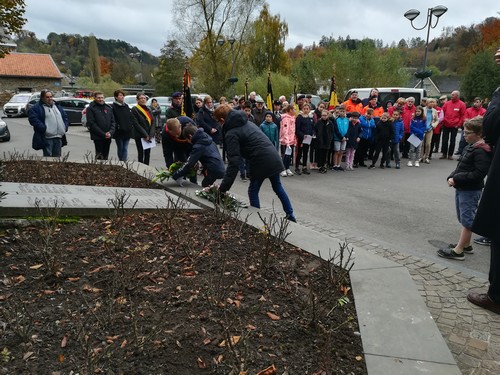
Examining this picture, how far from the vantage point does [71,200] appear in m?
4.60

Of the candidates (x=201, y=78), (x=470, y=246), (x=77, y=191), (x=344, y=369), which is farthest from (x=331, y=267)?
(x=201, y=78)

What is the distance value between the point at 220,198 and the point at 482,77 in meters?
42.9

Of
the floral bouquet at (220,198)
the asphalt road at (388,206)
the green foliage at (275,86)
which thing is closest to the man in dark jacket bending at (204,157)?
the floral bouquet at (220,198)

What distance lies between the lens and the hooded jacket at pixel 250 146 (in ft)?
17.7

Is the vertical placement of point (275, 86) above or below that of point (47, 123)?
above

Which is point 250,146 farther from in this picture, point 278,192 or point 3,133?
point 3,133

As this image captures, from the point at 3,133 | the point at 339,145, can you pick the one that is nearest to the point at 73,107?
the point at 3,133

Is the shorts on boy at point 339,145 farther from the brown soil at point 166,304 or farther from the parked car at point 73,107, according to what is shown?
the parked car at point 73,107

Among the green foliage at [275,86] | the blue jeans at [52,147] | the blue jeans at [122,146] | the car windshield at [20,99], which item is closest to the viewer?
the blue jeans at [52,147]

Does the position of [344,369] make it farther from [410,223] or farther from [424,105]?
[424,105]

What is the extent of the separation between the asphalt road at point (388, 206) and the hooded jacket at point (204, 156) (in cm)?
144

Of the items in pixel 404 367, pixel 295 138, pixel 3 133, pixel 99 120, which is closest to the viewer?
pixel 404 367

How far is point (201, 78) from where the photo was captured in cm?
3838

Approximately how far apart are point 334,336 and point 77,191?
4165 millimetres
